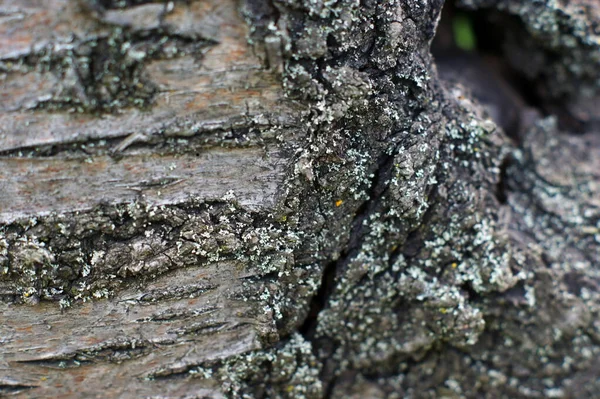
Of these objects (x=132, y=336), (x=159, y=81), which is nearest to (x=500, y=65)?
(x=159, y=81)

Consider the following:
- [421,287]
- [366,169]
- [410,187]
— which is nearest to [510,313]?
[421,287]

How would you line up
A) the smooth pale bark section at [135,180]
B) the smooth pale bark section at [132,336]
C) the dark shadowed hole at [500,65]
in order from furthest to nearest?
1. the dark shadowed hole at [500,65]
2. the smooth pale bark section at [132,336]
3. the smooth pale bark section at [135,180]

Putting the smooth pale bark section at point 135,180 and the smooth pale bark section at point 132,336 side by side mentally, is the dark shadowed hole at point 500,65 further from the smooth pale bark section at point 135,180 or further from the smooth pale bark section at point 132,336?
the smooth pale bark section at point 132,336

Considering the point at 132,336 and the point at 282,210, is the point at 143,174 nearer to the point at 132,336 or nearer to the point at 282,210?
the point at 282,210

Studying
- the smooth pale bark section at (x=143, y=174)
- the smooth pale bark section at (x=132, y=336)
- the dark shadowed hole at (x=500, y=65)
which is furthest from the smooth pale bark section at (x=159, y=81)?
the dark shadowed hole at (x=500, y=65)

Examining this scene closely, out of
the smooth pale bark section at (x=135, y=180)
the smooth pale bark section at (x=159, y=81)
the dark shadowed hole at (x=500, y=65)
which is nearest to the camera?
the smooth pale bark section at (x=159, y=81)

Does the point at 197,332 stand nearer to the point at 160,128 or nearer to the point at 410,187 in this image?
the point at 160,128

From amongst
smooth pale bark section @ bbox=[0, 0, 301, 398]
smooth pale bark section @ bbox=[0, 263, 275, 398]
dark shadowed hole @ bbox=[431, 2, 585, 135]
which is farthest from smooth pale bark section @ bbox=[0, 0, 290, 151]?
dark shadowed hole @ bbox=[431, 2, 585, 135]

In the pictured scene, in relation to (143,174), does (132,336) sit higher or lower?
lower

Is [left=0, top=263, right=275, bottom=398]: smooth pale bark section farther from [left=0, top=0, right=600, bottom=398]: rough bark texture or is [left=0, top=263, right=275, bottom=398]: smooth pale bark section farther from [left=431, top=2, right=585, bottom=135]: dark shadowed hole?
[left=431, top=2, right=585, bottom=135]: dark shadowed hole
